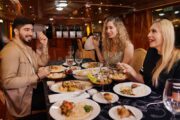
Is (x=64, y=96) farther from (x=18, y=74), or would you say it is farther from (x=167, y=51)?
(x=167, y=51)

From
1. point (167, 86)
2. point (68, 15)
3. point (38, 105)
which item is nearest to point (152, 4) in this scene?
point (38, 105)

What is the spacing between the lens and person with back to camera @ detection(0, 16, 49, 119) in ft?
5.89

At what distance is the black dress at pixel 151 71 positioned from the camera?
1463 mm

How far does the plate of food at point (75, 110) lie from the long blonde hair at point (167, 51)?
27.0 inches

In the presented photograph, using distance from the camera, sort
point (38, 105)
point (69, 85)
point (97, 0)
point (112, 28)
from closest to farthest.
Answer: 1. point (69, 85)
2. point (38, 105)
3. point (112, 28)
4. point (97, 0)

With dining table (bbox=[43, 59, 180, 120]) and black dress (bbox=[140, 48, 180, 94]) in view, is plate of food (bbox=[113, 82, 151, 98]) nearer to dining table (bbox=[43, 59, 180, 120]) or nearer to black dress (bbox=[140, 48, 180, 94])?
dining table (bbox=[43, 59, 180, 120])

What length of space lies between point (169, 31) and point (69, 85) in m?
0.97

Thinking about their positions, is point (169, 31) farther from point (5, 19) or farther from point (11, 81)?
point (5, 19)

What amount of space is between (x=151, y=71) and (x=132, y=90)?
0.48 meters

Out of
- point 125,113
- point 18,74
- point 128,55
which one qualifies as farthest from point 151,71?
point 18,74

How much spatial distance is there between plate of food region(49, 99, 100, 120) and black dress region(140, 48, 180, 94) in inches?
25.5

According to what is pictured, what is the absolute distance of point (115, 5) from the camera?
6.05 metres

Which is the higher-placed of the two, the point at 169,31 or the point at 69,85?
the point at 169,31

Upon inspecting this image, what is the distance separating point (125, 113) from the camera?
39.6 inches
